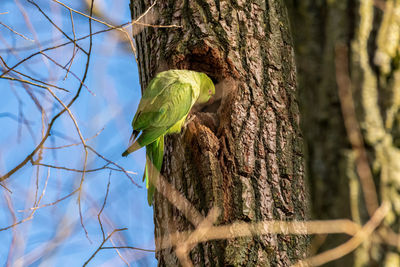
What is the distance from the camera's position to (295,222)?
9.27 feet

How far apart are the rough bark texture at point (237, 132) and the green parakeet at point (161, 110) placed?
0.31ft

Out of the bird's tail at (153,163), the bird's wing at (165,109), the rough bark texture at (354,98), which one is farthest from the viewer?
the bird's wing at (165,109)

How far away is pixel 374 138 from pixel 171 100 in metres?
2.40

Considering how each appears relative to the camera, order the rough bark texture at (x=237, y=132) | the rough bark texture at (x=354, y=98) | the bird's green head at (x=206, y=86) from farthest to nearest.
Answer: the bird's green head at (x=206, y=86), the rough bark texture at (x=237, y=132), the rough bark texture at (x=354, y=98)

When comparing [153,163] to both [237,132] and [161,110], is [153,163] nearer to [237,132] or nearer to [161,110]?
[161,110]

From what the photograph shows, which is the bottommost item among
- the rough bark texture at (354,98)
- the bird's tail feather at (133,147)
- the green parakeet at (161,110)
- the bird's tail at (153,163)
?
the rough bark texture at (354,98)

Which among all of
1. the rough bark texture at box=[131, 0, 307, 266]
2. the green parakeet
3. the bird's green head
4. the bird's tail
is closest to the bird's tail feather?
the green parakeet

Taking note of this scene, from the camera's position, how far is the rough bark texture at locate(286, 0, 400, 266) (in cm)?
127

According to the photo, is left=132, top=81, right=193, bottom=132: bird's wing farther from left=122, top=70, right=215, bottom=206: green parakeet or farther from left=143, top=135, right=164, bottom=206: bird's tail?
left=143, top=135, right=164, bottom=206: bird's tail

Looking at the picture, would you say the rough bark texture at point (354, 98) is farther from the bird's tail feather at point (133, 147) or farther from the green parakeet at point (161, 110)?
the bird's tail feather at point (133, 147)

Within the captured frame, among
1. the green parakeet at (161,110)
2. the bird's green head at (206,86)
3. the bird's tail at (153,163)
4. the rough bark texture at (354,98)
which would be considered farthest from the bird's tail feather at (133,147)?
the rough bark texture at (354,98)

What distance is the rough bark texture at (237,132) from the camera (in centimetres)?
273

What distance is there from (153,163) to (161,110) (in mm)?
425

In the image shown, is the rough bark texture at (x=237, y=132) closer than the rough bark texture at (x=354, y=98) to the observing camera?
No
